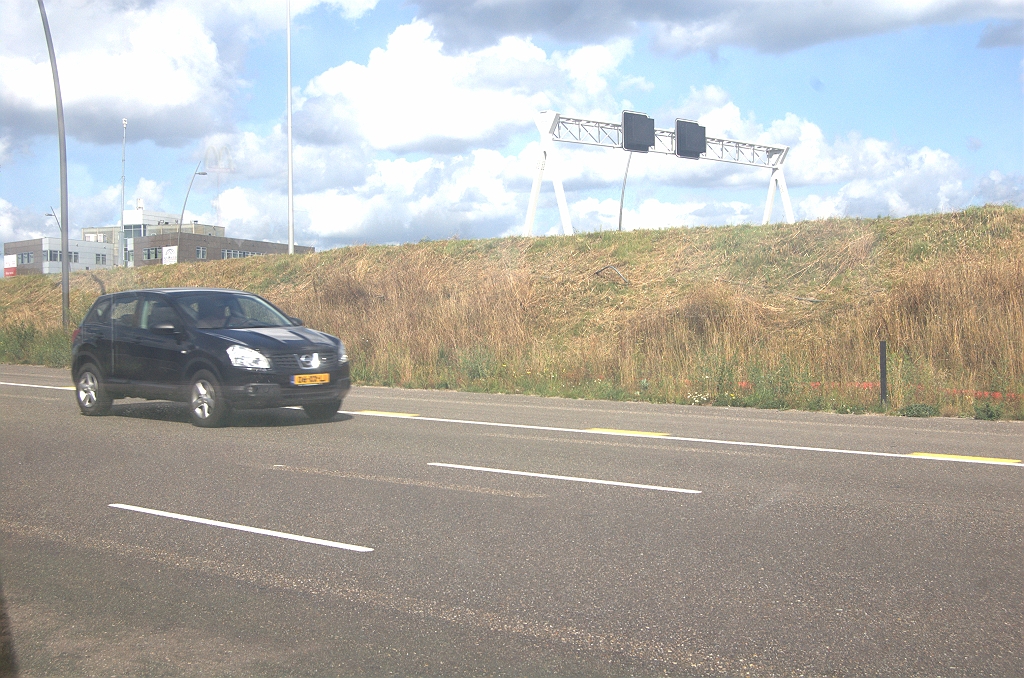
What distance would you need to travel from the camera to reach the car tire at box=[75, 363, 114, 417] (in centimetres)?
1377

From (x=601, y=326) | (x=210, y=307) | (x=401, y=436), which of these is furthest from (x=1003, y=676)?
(x=601, y=326)

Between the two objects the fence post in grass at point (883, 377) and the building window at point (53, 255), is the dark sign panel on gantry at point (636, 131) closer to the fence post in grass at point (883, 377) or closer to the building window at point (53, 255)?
the fence post in grass at point (883, 377)

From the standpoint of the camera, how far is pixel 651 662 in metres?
4.22

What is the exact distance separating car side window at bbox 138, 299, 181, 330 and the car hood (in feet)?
2.57

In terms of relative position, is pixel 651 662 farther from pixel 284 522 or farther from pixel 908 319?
pixel 908 319

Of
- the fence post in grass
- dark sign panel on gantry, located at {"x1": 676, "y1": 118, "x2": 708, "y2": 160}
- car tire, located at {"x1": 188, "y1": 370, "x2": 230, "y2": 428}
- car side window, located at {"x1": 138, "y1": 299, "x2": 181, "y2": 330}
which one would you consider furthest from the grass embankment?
dark sign panel on gantry, located at {"x1": 676, "y1": 118, "x2": 708, "y2": 160}

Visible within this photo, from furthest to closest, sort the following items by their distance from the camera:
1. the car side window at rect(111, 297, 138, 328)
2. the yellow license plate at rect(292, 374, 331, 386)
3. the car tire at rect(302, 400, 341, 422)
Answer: the car side window at rect(111, 297, 138, 328) → the car tire at rect(302, 400, 341, 422) → the yellow license plate at rect(292, 374, 331, 386)

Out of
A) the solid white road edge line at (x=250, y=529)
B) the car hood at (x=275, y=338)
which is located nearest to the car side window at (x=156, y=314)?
the car hood at (x=275, y=338)

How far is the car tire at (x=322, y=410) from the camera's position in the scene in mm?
13312

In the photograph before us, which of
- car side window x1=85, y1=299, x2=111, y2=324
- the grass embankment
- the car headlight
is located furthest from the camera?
the grass embankment

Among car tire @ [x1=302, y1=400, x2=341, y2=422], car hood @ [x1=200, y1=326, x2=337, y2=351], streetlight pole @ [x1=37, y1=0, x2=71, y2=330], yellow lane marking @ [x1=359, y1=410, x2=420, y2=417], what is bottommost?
yellow lane marking @ [x1=359, y1=410, x2=420, y2=417]

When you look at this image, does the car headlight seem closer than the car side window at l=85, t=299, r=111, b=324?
Yes

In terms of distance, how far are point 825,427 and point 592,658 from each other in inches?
372

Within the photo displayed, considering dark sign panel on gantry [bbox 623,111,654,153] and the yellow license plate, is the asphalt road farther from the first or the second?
dark sign panel on gantry [bbox 623,111,654,153]
